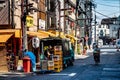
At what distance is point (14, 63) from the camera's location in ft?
110

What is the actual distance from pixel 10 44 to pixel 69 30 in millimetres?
39217

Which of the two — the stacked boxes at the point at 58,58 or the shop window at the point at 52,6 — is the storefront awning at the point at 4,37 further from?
the shop window at the point at 52,6

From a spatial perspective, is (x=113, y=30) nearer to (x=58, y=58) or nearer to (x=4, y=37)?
(x=58, y=58)

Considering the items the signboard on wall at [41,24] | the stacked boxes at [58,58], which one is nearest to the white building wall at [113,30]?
the signboard on wall at [41,24]

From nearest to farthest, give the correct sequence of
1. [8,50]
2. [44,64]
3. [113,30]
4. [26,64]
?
[26,64], [44,64], [8,50], [113,30]

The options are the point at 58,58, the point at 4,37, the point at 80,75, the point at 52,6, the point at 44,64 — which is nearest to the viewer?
the point at 80,75

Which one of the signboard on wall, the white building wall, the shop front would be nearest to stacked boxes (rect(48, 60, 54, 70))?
the shop front

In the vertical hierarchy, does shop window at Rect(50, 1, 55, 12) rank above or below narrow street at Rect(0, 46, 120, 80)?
above

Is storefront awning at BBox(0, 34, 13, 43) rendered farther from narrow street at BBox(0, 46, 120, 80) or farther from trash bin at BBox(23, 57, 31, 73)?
narrow street at BBox(0, 46, 120, 80)

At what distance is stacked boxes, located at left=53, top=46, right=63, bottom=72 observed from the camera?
3225 cm

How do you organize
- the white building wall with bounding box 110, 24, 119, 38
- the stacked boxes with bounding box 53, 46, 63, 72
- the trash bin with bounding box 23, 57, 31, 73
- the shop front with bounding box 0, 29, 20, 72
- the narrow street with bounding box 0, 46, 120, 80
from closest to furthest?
the narrow street with bounding box 0, 46, 120, 80 → the trash bin with bounding box 23, 57, 31, 73 → the stacked boxes with bounding box 53, 46, 63, 72 → the shop front with bounding box 0, 29, 20, 72 → the white building wall with bounding box 110, 24, 119, 38

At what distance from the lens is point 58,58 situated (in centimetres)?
3275

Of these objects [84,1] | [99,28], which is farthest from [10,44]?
[99,28]

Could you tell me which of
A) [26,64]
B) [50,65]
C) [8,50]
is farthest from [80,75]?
[8,50]
